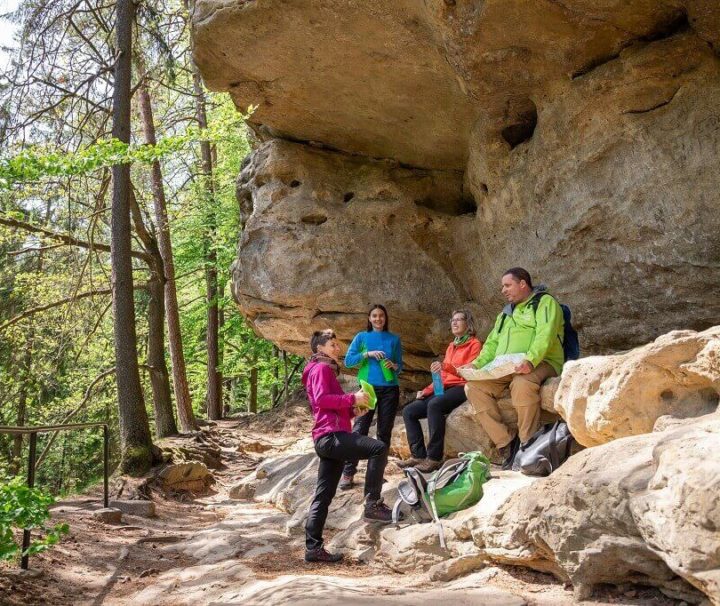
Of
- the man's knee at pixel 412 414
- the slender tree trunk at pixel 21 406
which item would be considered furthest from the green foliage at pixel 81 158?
the slender tree trunk at pixel 21 406

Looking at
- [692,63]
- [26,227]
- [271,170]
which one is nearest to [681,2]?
[692,63]

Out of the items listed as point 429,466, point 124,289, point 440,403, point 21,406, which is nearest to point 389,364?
point 440,403

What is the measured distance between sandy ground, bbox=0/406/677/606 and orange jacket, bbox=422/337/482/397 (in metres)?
2.27

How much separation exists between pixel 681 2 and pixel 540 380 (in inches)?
143

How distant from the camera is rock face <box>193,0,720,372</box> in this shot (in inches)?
243

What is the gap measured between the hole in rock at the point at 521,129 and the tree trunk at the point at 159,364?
7486 mm

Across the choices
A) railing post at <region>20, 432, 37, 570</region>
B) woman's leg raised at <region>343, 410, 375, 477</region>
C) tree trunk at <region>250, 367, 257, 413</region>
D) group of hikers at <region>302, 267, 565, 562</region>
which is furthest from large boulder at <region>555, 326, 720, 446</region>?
tree trunk at <region>250, 367, 257, 413</region>

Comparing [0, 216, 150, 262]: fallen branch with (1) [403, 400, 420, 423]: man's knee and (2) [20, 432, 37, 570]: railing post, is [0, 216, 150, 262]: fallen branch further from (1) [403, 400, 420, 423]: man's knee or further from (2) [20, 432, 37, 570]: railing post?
(1) [403, 400, 420, 423]: man's knee

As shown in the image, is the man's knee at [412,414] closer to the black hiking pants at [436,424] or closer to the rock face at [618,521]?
the black hiking pants at [436,424]

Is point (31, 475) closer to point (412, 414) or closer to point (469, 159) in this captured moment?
point (412, 414)

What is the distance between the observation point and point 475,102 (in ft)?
24.6

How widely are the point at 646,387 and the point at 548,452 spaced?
1099 mm

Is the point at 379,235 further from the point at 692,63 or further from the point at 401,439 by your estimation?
the point at 692,63

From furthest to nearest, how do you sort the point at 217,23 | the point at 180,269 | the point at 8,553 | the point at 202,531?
the point at 180,269 < the point at 217,23 < the point at 202,531 < the point at 8,553
